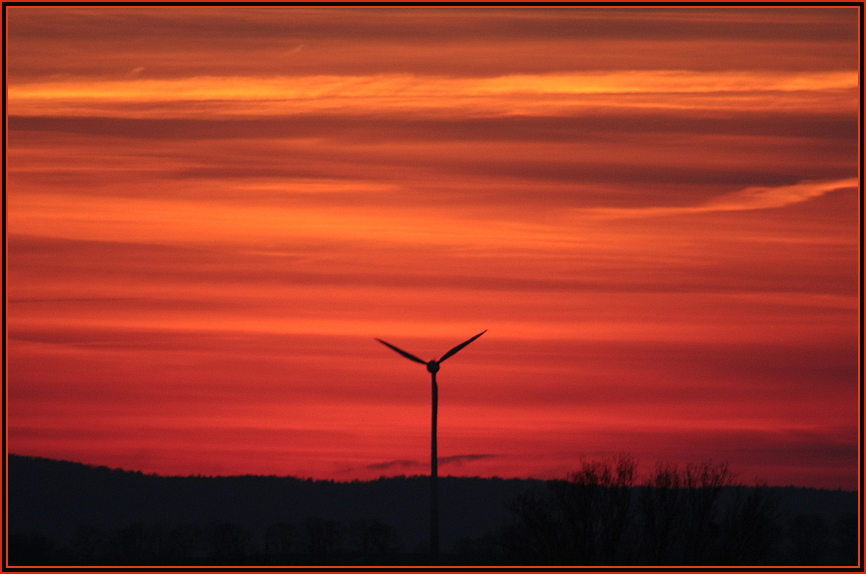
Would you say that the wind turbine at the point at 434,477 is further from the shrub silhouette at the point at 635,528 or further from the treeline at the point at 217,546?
the treeline at the point at 217,546

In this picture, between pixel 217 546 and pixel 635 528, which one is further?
pixel 217 546

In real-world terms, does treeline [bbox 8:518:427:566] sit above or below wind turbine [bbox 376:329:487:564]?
below

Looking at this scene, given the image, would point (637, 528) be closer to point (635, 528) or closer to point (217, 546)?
point (635, 528)

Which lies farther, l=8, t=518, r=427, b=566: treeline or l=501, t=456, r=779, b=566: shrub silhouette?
l=8, t=518, r=427, b=566: treeline

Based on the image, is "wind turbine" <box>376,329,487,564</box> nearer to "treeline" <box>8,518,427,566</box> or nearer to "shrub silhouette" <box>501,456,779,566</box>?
"shrub silhouette" <box>501,456,779,566</box>

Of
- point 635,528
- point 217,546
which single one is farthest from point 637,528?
point 217,546

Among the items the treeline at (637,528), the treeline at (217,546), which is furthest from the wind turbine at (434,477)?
the treeline at (217,546)

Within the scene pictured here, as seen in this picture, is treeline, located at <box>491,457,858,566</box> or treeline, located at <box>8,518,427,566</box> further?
treeline, located at <box>8,518,427,566</box>

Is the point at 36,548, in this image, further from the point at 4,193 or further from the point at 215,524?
the point at 4,193

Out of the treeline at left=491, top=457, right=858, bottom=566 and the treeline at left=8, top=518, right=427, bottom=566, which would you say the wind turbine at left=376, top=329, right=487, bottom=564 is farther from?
the treeline at left=8, top=518, right=427, bottom=566

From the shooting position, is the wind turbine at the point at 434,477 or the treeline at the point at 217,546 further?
the treeline at the point at 217,546

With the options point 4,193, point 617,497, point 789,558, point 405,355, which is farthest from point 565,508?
point 4,193

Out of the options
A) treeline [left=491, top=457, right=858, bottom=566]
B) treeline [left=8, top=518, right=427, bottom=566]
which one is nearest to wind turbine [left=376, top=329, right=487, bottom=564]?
treeline [left=491, top=457, right=858, bottom=566]
